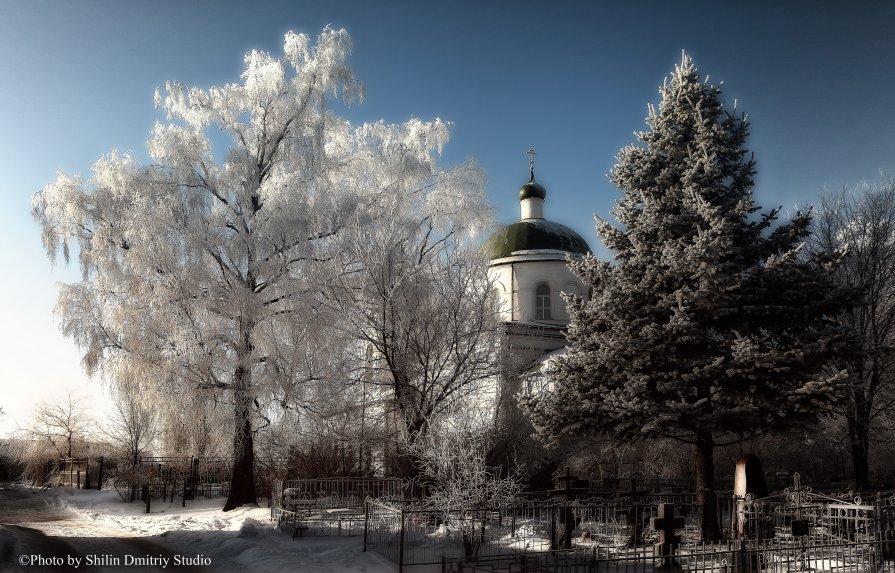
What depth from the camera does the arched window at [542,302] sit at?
110 ft

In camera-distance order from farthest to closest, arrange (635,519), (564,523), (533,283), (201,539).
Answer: (533,283) → (201,539) → (564,523) → (635,519)

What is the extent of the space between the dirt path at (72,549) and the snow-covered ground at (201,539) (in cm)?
2

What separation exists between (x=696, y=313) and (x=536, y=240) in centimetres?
1891

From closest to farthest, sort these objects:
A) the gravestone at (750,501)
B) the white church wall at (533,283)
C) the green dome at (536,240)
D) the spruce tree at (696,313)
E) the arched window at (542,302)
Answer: the gravestone at (750,501), the spruce tree at (696,313), the white church wall at (533,283), the arched window at (542,302), the green dome at (536,240)

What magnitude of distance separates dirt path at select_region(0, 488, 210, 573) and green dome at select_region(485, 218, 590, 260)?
68.9 ft

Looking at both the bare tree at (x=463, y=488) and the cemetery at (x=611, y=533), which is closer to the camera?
the cemetery at (x=611, y=533)

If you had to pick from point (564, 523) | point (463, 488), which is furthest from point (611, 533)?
point (463, 488)

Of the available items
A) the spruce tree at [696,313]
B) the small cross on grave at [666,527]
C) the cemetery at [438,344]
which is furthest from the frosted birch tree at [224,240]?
the small cross on grave at [666,527]

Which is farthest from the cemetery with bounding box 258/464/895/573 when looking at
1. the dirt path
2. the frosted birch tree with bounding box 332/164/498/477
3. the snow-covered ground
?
the dirt path

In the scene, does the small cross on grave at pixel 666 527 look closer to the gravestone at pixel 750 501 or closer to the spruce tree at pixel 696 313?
the gravestone at pixel 750 501

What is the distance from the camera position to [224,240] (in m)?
18.3

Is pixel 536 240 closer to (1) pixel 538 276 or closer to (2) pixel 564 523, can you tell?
(1) pixel 538 276

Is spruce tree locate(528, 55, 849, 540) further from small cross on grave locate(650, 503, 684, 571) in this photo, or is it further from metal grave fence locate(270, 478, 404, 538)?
metal grave fence locate(270, 478, 404, 538)

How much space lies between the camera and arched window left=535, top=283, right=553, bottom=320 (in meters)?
33.5
